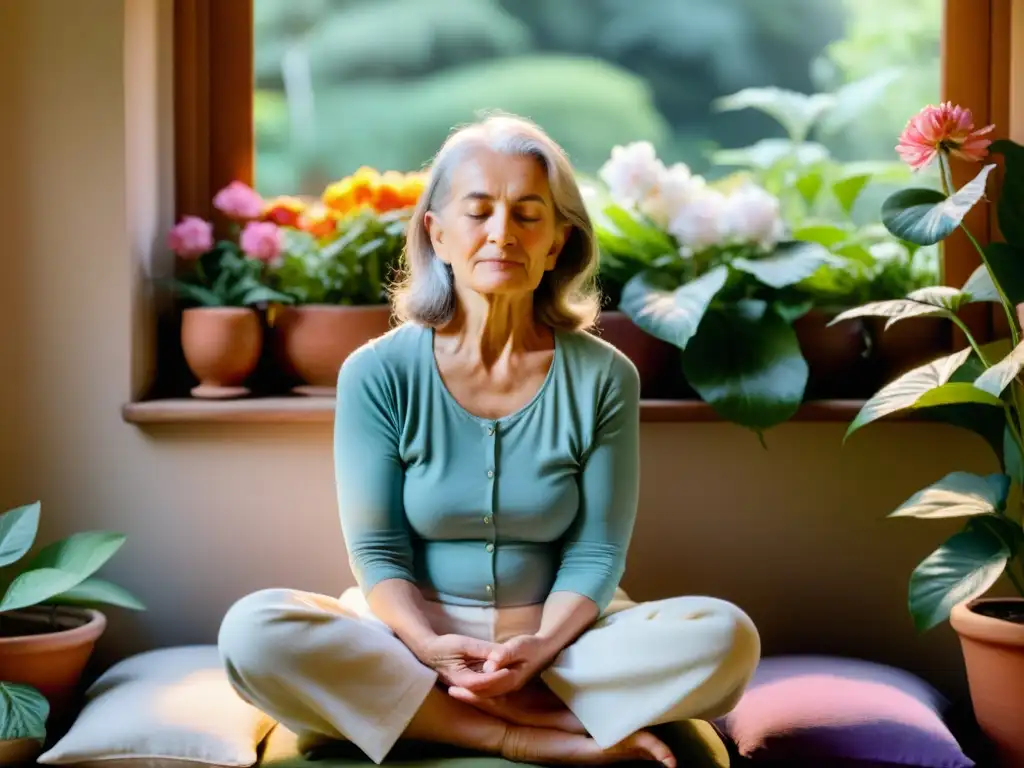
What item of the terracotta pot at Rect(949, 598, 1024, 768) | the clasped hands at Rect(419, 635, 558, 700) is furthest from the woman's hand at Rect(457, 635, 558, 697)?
the terracotta pot at Rect(949, 598, 1024, 768)

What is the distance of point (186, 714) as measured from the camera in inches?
71.7

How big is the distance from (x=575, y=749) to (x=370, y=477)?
0.50 meters

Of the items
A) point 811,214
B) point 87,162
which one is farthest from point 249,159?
point 811,214

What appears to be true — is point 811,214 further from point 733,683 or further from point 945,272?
point 733,683

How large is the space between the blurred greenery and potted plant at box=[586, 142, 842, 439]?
306 millimetres

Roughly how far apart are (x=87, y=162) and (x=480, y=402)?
906 mm

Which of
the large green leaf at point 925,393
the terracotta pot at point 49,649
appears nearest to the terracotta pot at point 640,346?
the large green leaf at point 925,393

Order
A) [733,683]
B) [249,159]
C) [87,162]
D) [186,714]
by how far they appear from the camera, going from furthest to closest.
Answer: [249,159] → [87,162] → [186,714] → [733,683]

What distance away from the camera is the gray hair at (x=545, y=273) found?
1.84 metres

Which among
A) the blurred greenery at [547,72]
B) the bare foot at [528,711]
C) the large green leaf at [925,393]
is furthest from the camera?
the blurred greenery at [547,72]

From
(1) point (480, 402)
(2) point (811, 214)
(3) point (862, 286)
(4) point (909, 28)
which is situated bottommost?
(1) point (480, 402)

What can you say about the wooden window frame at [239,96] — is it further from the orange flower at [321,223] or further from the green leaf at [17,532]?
the green leaf at [17,532]

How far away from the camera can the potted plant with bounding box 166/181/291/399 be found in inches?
89.6

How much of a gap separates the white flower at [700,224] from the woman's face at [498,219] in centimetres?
47
